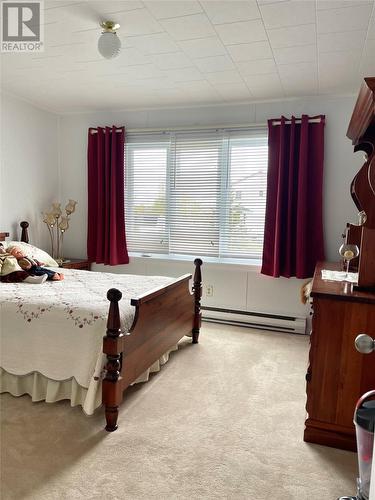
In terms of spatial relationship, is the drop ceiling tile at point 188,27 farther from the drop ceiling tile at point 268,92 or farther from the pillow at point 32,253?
the pillow at point 32,253

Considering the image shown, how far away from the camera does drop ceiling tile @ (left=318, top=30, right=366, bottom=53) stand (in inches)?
89.8

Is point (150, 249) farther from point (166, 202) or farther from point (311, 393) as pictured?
point (311, 393)

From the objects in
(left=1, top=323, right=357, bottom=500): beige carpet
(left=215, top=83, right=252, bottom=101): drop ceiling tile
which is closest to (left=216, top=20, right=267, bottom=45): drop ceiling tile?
(left=215, top=83, right=252, bottom=101): drop ceiling tile

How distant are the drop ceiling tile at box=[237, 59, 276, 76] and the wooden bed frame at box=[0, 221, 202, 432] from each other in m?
1.66

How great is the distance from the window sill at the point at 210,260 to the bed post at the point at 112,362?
2134mm

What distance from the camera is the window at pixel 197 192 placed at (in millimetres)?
3906

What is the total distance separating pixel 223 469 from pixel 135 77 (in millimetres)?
3042

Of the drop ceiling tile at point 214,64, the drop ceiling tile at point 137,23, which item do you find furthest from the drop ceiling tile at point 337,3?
the drop ceiling tile at point 137,23

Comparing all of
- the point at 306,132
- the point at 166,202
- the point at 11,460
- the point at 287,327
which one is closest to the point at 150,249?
the point at 166,202

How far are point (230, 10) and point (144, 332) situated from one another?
201 centimetres

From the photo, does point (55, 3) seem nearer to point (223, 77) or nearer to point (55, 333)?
point (223, 77)

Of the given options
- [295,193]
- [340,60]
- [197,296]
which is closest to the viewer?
[340,60]

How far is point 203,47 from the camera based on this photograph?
8.34 ft

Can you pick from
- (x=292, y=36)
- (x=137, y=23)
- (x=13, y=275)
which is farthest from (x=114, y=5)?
(x=13, y=275)
